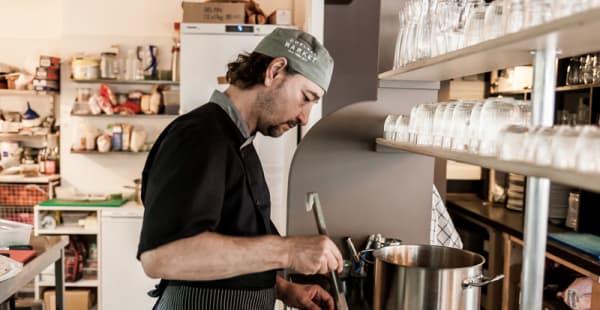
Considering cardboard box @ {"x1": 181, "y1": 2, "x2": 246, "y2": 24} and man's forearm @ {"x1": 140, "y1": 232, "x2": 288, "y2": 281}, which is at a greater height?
cardboard box @ {"x1": 181, "y1": 2, "x2": 246, "y2": 24}

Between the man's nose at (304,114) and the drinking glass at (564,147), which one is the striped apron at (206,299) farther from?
the drinking glass at (564,147)

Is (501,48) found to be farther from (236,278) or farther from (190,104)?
(190,104)

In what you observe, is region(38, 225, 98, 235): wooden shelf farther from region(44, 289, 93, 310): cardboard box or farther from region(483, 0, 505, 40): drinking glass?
region(483, 0, 505, 40): drinking glass

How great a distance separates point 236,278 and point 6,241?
1.71 metres

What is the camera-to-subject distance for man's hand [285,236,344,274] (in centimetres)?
127

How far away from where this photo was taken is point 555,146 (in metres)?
0.88

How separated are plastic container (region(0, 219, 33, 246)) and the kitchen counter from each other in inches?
110

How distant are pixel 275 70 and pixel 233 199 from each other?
0.38 m

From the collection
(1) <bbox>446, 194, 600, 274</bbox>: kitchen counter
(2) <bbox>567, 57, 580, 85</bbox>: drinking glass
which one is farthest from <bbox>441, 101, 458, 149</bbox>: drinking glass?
(2) <bbox>567, 57, 580, 85</bbox>: drinking glass

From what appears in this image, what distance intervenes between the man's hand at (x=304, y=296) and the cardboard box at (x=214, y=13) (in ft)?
7.54

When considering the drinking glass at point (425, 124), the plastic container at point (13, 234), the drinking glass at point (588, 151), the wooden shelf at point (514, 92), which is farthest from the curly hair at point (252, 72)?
the wooden shelf at point (514, 92)

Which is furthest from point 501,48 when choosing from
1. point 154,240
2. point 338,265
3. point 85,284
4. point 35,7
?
point 35,7

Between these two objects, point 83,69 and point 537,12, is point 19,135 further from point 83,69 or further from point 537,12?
point 537,12

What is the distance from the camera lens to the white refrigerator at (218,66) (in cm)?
349
